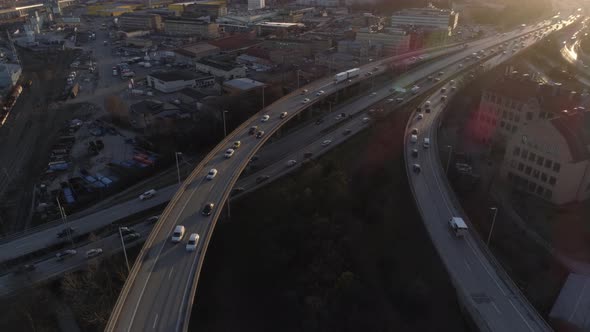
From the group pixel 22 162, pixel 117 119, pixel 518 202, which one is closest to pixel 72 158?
pixel 22 162

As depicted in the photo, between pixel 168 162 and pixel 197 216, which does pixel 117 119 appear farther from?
pixel 197 216

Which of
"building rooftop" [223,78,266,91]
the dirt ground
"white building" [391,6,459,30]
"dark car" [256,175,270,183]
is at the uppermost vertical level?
"white building" [391,6,459,30]

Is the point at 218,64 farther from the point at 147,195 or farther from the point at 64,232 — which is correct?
the point at 64,232

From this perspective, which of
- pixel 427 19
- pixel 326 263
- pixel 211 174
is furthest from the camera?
pixel 427 19

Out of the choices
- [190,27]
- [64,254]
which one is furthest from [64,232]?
[190,27]

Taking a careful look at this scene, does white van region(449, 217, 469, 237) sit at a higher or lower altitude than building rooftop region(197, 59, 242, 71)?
higher

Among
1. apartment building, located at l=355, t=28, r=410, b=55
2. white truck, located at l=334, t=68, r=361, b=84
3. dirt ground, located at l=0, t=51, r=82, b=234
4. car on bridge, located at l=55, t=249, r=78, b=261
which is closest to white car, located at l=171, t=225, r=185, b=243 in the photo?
car on bridge, located at l=55, t=249, r=78, b=261

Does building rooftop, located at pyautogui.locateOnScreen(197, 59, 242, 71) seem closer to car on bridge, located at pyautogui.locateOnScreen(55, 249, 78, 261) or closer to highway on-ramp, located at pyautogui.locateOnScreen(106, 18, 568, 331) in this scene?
highway on-ramp, located at pyautogui.locateOnScreen(106, 18, 568, 331)
